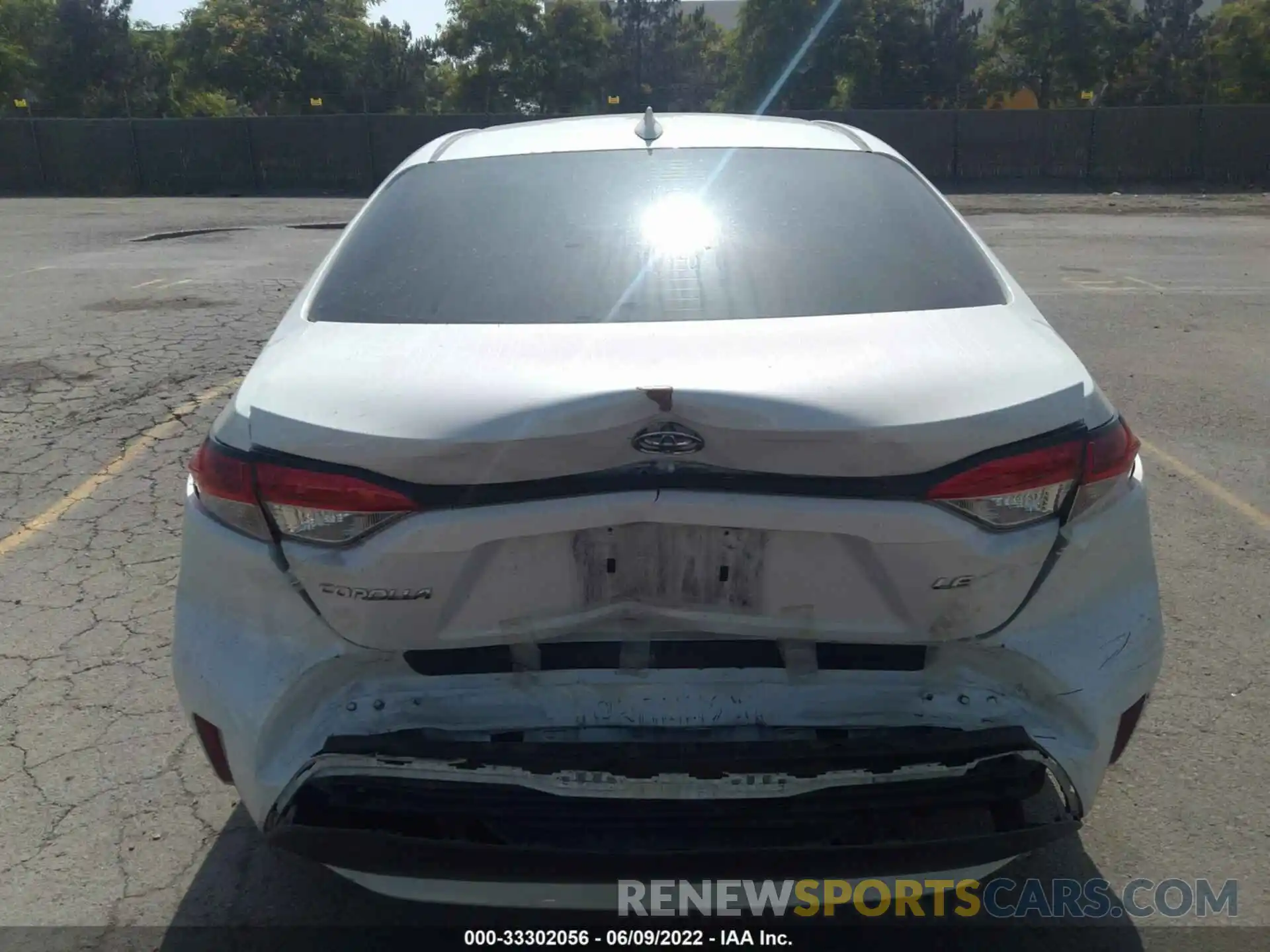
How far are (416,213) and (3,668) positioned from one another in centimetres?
213

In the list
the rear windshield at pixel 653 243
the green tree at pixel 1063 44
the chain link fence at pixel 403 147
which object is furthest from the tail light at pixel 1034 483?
the green tree at pixel 1063 44

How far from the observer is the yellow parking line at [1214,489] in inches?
185

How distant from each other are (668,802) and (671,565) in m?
0.42

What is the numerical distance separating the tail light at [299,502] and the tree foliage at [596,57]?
38.7 metres

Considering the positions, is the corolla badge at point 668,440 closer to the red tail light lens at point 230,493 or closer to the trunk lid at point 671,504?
the trunk lid at point 671,504

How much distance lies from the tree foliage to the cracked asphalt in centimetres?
3200

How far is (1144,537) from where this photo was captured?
7.10 ft

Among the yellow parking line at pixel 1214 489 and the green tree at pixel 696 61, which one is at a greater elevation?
the green tree at pixel 696 61

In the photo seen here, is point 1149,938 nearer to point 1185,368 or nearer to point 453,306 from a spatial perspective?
point 453,306

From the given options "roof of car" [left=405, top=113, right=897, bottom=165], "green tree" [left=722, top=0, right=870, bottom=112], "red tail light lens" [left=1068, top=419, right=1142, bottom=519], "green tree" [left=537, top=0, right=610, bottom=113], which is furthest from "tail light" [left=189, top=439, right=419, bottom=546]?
"green tree" [left=537, top=0, right=610, bottom=113]

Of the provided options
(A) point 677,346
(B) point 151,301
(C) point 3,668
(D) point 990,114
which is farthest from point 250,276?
(D) point 990,114

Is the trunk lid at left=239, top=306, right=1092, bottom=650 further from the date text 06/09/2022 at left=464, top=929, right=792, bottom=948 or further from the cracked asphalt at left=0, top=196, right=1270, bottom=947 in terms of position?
the cracked asphalt at left=0, top=196, right=1270, bottom=947

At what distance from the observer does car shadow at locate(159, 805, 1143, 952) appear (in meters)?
2.37

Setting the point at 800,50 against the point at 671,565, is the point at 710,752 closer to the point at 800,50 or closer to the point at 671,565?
the point at 671,565
